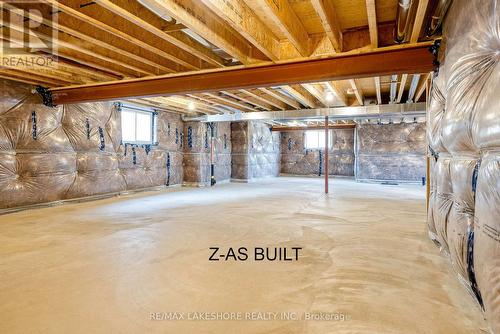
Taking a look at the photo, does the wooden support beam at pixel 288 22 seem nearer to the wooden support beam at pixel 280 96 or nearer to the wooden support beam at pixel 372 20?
the wooden support beam at pixel 372 20

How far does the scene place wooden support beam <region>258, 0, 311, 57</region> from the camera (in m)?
2.20

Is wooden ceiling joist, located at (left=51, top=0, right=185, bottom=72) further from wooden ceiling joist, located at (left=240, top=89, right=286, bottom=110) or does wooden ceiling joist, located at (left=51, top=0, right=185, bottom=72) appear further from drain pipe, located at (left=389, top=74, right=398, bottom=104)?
drain pipe, located at (left=389, top=74, right=398, bottom=104)

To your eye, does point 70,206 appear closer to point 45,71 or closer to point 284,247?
point 45,71

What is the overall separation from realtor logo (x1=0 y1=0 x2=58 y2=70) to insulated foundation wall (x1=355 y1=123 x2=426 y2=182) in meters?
9.10

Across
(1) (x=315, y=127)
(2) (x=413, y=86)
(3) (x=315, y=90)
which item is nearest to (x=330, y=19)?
(3) (x=315, y=90)

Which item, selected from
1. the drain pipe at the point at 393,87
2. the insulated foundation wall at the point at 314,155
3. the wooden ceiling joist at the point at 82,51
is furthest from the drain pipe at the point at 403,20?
the insulated foundation wall at the point at 314,155

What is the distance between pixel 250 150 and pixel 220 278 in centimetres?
785

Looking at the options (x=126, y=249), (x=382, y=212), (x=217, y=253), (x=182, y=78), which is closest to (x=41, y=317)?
(x=126, y=249)

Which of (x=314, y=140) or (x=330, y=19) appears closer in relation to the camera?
(x=330, y=19)

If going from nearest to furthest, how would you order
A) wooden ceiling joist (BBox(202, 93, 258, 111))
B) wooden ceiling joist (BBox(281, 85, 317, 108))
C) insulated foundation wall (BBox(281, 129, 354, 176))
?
wooden ceiling joist (BBox(281, 85, 317, 108)) < wooden ceiling joist (BBox(202, 93, 258, 111)) < insulated foundation wall (BBox(281, 129, 354, 176))

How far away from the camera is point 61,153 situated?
16.1 feet

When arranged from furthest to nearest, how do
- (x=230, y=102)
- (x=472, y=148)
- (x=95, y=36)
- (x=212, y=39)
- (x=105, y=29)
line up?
1. (x=230, y=102)
2. (x=95, y=36)
3. (x=212, y=39)
4. (x=105, y=29)
5. (x=472, y=148)

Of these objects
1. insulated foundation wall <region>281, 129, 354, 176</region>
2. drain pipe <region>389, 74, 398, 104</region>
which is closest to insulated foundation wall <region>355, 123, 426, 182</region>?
insulated foundation wall <region>281, 129, 354, 176</region>

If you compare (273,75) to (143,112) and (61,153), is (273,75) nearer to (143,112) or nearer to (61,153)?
(61,153)
